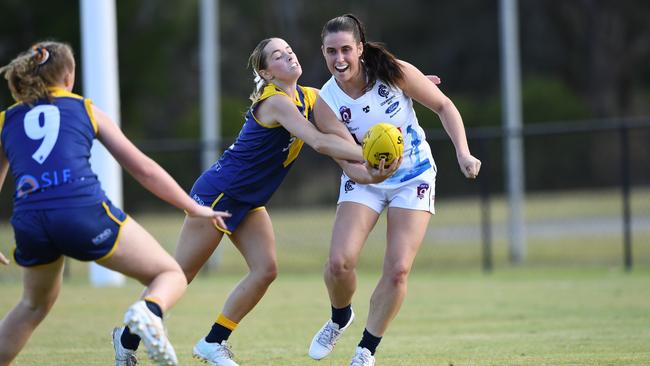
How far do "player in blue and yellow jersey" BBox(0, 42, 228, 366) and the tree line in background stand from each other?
71.8 ft

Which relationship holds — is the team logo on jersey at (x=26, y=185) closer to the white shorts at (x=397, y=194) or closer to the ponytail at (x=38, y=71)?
the ponytail at (x=38, y=71)

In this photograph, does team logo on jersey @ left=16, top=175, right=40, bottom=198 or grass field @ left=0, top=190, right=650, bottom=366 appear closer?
team logo on jersey @ left=16, top=175, right=40, bottom=198

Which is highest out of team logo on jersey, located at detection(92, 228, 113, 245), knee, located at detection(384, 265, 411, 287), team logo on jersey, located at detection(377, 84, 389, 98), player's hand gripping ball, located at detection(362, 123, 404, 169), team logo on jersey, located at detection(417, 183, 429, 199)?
team logo on jersey, located at detection(377, 84, 389, 98)

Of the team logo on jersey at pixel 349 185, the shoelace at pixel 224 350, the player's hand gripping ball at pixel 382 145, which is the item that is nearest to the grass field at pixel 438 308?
the shoelace at pixel 224 350

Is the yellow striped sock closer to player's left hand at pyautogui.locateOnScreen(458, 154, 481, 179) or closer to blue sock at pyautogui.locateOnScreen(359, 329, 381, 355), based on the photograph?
blue sock at pyautogui.locateOnScreen(359, 329, 381, 355)

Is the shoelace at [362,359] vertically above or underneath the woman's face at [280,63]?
underneath

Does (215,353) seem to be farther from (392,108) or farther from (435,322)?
(435,322)

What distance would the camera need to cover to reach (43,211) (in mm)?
5086

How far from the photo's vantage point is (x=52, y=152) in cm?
514

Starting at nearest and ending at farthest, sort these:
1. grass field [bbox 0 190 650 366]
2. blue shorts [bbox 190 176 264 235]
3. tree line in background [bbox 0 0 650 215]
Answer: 1. blue shorts [bbox 190 176 264 235]
2. grass field [bbox 0 190 650 366]
3. tree line in background [bbox 0 0 650 215]

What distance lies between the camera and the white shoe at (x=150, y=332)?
5020 millimetres

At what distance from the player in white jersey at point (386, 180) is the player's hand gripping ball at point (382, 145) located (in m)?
0.31

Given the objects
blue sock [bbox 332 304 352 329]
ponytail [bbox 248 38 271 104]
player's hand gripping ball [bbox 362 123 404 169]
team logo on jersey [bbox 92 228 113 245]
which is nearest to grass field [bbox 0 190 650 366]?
blue sock [bbox 332 304 352 329]

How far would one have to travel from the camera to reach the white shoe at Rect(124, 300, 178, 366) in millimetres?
5020
